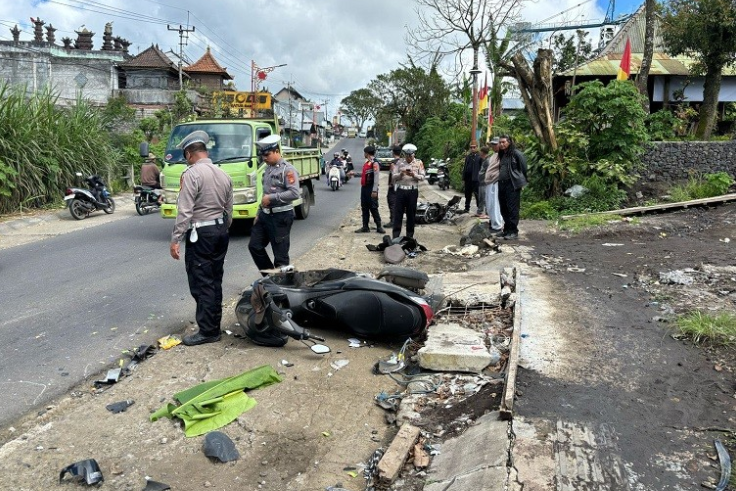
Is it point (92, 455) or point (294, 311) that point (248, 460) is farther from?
point (294, 311)

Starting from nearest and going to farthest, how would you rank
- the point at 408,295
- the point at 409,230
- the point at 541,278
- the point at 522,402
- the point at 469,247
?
1. the point at 522,402
2. the point at 408,295
3. the point at 541,278
4. the point at 469,247
5. the point at 409,230

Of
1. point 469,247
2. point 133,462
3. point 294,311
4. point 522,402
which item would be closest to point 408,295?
point 294,311

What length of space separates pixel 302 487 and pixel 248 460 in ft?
1.42

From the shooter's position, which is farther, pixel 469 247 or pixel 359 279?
pixel 469 247

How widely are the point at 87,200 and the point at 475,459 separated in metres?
13.2

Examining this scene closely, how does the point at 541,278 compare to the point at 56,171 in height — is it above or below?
below

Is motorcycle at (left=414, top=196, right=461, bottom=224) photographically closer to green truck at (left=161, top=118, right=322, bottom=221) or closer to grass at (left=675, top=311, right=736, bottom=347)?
green truck at (left=161, top=118, right=322, bottom=221)

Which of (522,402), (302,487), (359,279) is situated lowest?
(302,487)

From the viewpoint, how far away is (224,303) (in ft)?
22.3

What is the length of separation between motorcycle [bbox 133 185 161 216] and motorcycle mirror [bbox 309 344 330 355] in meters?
10.7

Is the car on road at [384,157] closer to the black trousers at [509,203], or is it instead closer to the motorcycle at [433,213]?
the motorcycle at [433,213]

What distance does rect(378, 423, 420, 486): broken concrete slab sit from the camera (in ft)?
10.8

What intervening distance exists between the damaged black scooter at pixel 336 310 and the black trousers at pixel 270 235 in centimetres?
110

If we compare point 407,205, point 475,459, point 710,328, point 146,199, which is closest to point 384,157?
point 146,199
